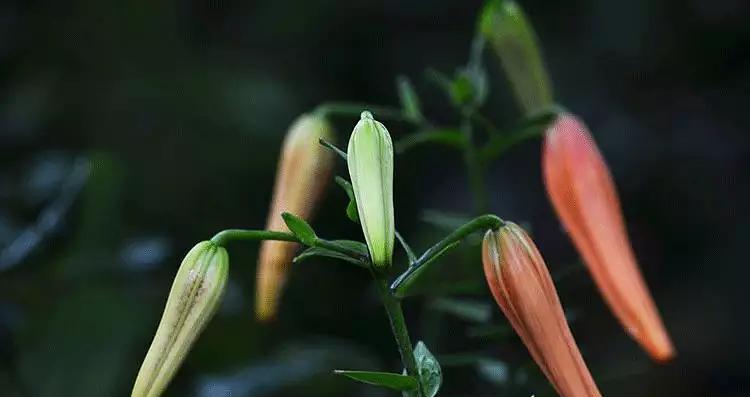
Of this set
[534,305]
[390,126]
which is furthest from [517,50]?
[390,126]

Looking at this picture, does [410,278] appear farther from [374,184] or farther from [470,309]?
[470,309]

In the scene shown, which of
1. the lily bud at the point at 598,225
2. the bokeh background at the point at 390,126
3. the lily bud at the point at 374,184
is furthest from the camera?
the bokeh background at the point at 390,126

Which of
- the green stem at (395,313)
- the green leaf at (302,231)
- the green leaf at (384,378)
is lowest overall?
the green leaf at (384,378)

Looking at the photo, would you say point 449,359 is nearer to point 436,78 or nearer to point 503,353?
point 436,78

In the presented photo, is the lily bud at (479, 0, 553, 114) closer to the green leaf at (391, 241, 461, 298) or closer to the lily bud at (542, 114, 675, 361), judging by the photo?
the lily bud at (542, 114, 675, 361)

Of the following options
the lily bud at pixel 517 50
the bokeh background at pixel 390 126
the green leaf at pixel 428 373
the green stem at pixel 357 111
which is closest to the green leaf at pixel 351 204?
the green leaf at pixel 428 373

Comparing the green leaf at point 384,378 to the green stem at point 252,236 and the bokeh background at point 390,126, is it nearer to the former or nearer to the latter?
the green stem at point 252,236

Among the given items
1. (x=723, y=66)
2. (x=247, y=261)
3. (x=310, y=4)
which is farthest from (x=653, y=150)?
(x=247, y=261)
